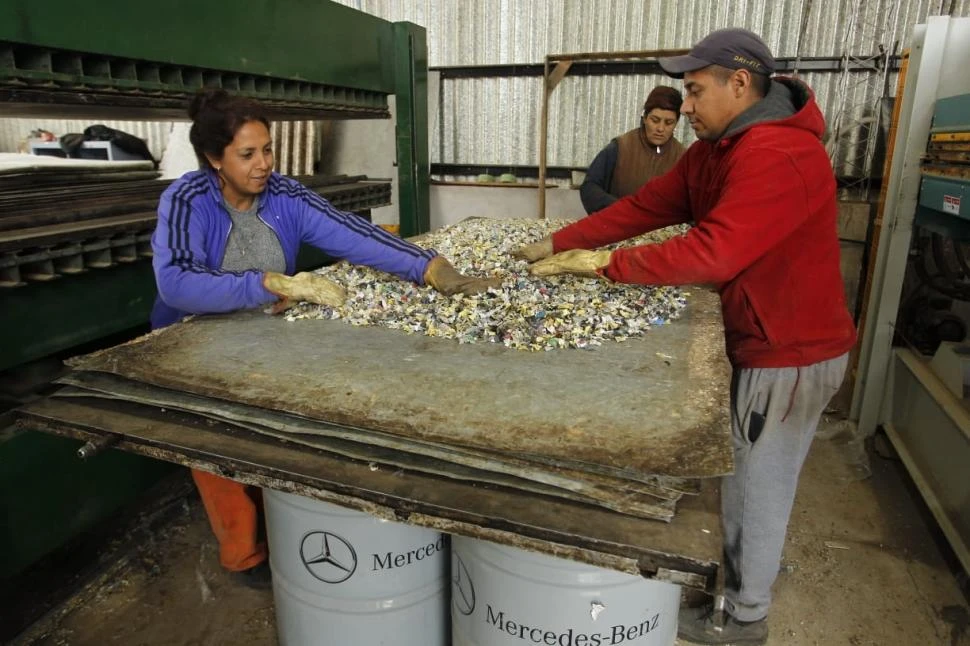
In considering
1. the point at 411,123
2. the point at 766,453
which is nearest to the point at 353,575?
the point at 766,453

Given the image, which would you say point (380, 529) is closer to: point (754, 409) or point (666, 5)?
point (754, 409)

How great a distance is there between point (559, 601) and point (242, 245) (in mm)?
1498

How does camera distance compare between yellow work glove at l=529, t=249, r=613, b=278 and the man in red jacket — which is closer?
the man in red jacket

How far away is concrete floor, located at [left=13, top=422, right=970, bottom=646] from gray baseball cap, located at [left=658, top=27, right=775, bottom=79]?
192 centimetres

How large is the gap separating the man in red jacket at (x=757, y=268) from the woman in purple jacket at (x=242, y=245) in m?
0.62

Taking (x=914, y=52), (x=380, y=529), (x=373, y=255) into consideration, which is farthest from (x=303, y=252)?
(x=914, y=52)

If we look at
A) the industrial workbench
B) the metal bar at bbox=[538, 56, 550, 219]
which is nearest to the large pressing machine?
the industrial workbench

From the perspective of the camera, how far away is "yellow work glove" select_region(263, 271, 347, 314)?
74.7 inches

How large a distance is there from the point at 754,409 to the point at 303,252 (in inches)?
85.7

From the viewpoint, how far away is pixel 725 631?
2.24 meters

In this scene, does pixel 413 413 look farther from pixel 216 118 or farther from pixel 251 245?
pixel 216 118

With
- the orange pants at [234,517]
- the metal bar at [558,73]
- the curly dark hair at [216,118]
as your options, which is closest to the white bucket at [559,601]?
the orange pants at [234,517]

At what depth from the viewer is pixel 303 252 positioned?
10.3ft

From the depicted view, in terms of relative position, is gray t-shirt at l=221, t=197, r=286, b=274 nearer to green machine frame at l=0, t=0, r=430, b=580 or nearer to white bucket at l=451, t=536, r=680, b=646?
green machine frame at l=0, t=0, r=430, b=580
